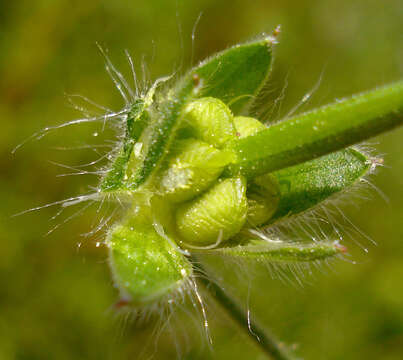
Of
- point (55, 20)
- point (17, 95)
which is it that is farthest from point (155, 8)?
point (17, 95)

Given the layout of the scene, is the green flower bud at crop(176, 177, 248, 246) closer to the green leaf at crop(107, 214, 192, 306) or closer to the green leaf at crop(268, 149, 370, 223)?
the green leaf at crop(107, 214, 192, 306)

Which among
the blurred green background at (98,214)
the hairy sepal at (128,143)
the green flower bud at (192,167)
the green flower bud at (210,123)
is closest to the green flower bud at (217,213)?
the green flower bud at (192,167)

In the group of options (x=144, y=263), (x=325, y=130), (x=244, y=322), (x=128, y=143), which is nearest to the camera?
(x=325, y=130)

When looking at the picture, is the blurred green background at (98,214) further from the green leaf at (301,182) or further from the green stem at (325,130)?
the green stem at (325,130)

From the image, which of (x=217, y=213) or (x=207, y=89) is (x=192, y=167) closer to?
(x=217, y=213)

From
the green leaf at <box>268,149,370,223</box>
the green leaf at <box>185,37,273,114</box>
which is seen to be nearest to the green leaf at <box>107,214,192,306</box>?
the green leaf at <box>268,149,370,223</box>

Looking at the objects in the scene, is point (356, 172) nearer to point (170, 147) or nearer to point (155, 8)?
point (170, 147)

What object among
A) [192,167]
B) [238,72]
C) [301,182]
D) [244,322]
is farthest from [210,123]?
[244,322]
